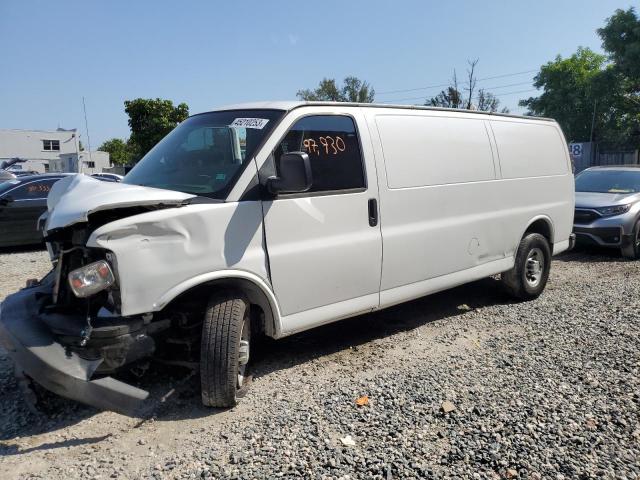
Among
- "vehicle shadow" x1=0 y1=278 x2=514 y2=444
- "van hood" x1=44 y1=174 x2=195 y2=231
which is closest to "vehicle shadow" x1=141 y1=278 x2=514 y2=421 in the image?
"vehicle shadow" x1=0 y1=278 x2=514 y2=444

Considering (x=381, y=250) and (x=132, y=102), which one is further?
(x=132, y=102)

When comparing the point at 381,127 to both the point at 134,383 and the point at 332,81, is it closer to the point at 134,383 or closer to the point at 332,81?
the point at 134,383

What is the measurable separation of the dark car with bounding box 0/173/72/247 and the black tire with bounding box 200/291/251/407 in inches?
339

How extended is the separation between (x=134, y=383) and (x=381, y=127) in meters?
2.94

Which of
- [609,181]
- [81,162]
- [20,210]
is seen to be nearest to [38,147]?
[81,162]

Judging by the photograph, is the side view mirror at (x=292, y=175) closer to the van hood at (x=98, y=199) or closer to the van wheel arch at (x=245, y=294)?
the van hood at (x=98, y=199)

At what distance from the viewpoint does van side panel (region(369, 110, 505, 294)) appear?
4469 millimetres

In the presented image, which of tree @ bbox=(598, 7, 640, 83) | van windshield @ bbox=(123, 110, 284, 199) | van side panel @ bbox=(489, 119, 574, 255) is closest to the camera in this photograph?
van windshield @ bbox=(123, 110, 284, 199)

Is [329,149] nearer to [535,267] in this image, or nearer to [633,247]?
[535,267]

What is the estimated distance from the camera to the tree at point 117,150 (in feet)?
236

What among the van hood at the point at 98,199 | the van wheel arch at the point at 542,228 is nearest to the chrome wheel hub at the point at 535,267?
the van wheel arch at the point at 542,228

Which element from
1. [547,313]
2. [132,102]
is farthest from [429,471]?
[132,102]

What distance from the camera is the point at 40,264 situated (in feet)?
30.0

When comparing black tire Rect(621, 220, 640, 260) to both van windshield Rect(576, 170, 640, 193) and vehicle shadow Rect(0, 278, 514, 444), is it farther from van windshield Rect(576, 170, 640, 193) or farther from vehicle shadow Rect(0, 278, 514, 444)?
vehicle shadow Rect(0, 278, 514, 444)
